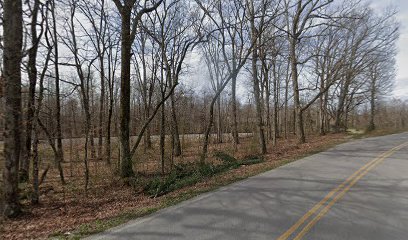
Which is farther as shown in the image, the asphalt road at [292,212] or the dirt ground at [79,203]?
the dirt ground at [79,203]

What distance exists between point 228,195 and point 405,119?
2659 inches

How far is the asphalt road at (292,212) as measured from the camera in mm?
5336

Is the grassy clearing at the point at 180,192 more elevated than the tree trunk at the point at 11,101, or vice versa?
the tree trunk at the point at 11,101

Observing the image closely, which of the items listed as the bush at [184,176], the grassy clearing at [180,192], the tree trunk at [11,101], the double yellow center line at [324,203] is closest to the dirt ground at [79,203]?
the grassy clearing at [180,192]

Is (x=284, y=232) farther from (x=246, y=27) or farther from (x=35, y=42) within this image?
(x=246, y=27)

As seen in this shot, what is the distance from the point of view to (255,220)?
596 centimetres

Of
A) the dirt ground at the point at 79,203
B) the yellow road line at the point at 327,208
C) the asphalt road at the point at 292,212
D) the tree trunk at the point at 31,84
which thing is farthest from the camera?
the tree trunk at the point at 31,84

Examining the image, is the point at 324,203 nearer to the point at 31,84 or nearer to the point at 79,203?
the point at 79,203

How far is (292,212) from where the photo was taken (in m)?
6.35

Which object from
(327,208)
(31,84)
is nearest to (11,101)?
(31,84)

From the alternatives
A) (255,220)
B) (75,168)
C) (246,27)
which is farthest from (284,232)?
(246,27)

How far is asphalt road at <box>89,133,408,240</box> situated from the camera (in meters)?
5.34

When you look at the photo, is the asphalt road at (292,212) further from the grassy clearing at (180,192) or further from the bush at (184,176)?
the bush at (184,176)

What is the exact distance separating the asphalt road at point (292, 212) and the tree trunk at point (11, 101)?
3.37m
